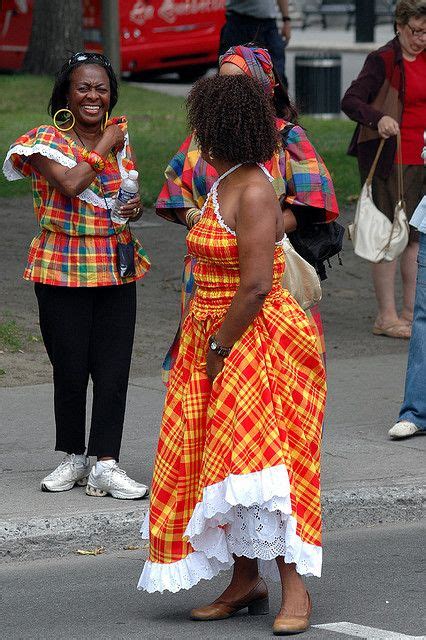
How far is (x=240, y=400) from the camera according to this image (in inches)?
183

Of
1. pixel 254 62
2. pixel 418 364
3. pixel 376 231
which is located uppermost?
pixel 254 62

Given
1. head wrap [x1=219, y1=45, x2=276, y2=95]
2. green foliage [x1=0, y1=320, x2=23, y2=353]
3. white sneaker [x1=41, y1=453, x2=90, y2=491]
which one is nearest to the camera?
head wrap [x1=219, y1=45, x2=276, y2=95]

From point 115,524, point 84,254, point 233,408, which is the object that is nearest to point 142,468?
point 115,524

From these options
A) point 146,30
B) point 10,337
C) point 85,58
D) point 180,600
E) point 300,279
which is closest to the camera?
point 180,600

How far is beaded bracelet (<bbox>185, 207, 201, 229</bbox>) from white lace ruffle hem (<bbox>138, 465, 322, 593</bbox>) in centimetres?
139

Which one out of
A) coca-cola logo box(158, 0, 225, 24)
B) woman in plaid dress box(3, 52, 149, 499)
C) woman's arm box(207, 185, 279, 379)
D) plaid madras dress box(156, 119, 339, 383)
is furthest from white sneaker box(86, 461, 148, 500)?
coca-cola logo box(158, 0, 225, 24)

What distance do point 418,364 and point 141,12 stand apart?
17.1 metres

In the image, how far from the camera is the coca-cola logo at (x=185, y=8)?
2348 cm

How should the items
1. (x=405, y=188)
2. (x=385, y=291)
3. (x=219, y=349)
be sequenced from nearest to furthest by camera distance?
(x=219, y=349), (x=405, y=188), (x=385, y=291)

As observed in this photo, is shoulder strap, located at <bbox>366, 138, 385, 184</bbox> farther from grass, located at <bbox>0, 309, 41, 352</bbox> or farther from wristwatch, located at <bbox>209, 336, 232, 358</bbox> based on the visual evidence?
wristwatch, located at <bbox>209, 336, 232, 358</bbox>

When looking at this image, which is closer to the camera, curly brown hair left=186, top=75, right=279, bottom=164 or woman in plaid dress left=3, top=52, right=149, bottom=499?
curly brown hair left=186, top=75, right=279, bottom=164

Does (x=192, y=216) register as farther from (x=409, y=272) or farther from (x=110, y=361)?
(x=409, y=272)

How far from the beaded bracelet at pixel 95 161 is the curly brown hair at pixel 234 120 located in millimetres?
1063

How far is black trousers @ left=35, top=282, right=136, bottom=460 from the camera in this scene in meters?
5.92
